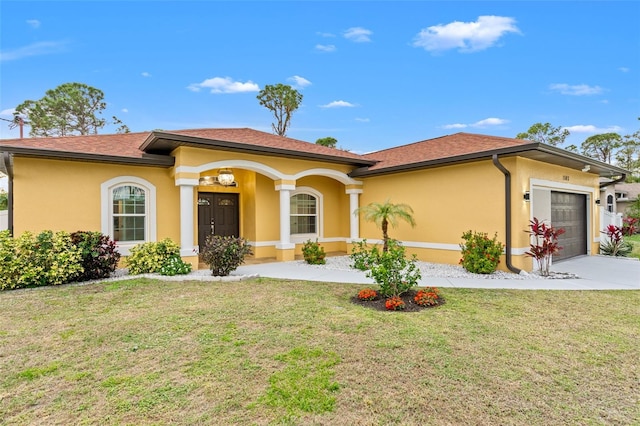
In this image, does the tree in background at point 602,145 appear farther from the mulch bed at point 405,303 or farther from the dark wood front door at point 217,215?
the mulch bed at point 405,303

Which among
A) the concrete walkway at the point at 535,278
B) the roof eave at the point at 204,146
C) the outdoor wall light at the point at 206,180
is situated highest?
the roof eave at the point at 204,146

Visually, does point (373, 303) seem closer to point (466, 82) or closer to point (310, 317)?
point (310, 317)

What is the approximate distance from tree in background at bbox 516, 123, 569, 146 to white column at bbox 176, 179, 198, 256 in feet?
132

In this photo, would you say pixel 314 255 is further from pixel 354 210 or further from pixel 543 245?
pixel 543 245

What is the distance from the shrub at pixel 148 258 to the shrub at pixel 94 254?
0.46 m

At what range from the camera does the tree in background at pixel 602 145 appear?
3938cm

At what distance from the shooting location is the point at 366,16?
1261 centimetres

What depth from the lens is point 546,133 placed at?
38.7m

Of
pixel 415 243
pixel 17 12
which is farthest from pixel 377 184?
pixel 17 12

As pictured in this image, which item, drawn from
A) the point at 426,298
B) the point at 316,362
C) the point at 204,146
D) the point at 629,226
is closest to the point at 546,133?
the point at 629,226

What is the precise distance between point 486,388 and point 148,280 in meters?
7.35

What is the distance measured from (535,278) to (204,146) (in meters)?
9.37

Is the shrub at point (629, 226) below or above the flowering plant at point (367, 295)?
above

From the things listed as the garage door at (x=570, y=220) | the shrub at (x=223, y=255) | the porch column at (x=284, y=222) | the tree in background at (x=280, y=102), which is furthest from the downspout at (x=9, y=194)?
the tree in background at (x=280, y=102)
